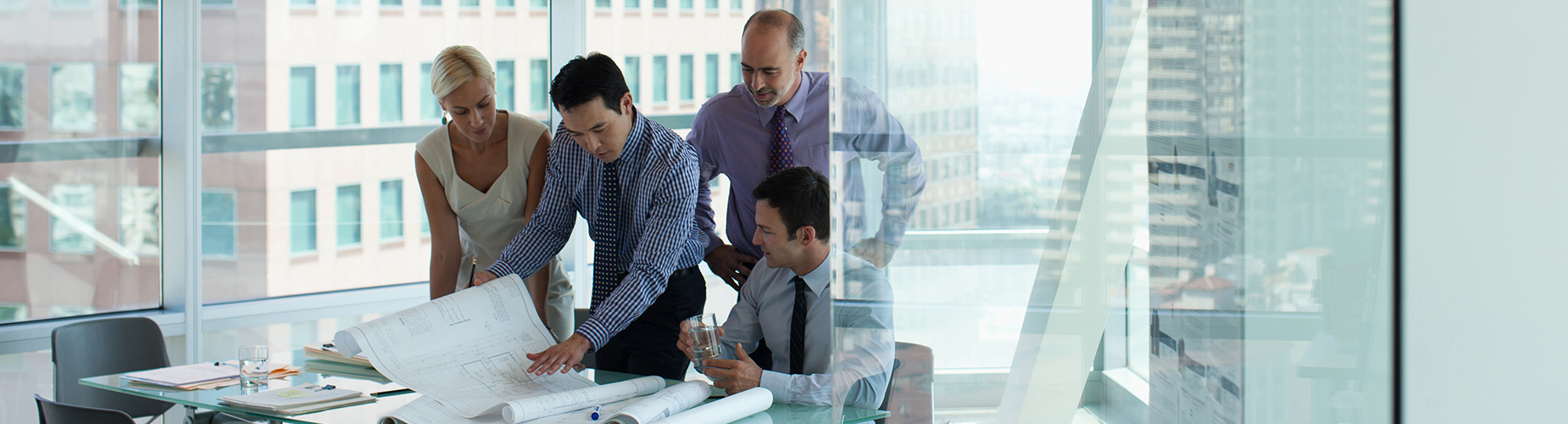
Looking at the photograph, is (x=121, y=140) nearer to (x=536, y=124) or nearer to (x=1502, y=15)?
(x=536, y=124)

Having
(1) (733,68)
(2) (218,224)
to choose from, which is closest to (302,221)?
(2) (218,224)

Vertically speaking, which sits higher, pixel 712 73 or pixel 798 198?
pixel 712 73

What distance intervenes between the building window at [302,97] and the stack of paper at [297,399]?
2.26 m

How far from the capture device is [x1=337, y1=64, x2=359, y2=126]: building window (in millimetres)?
4012

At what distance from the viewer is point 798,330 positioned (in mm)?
1996

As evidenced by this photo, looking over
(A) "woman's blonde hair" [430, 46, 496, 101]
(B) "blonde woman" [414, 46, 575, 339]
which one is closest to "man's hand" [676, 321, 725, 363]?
(B) "blonde woman" [414, 46, 575, 339]

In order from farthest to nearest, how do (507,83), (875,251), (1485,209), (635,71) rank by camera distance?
(635,71)
(507,83)
(875,251)
(1485,209)

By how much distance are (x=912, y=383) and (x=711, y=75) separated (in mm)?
4243

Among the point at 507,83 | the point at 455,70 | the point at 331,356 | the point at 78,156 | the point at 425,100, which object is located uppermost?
the point at 507,83

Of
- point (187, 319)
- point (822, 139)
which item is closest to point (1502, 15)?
point (822, 139)

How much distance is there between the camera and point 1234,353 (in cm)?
46

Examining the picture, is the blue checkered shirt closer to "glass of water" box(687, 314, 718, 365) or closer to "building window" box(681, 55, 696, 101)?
"glass of water" box(687, 314, 718, 365)

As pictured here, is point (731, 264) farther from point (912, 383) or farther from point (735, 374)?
point (912, 383)

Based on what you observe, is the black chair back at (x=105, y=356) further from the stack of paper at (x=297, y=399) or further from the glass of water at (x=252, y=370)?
the stack of paper at (x=297, y=399)
